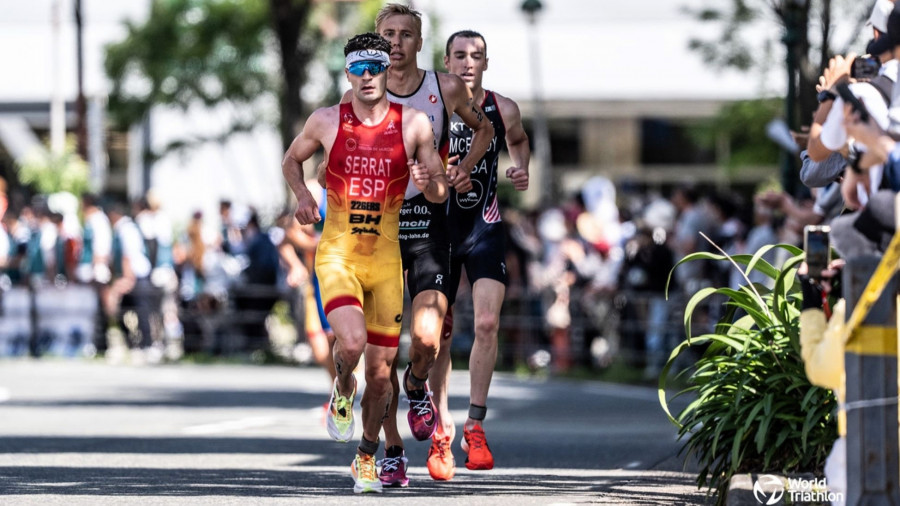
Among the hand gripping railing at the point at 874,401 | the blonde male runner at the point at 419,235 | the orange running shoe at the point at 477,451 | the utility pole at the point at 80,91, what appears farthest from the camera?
the utility pole at the point at 80,91

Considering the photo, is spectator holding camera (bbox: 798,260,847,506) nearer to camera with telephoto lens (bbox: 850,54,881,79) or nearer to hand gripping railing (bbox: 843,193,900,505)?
hand gripping railing (bbox: 843,193,900,505)

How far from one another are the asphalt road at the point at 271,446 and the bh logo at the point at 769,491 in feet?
3.58

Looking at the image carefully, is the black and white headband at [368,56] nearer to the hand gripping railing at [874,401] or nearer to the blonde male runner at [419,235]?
the blonde male runner at [419,235]

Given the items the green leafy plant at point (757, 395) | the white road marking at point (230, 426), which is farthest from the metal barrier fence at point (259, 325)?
the green leafy plant at point (757, 395)

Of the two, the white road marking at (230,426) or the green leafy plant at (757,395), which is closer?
the green leafy plant at (757,395)

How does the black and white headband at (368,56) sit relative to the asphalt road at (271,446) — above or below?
above

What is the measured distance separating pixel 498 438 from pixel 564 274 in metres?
8.12

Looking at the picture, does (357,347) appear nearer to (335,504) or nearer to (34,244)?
(335,504)

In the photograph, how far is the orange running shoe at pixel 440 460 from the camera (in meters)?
9.45

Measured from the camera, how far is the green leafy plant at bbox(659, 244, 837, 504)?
25.4 ft

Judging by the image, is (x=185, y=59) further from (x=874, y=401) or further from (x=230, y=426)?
(x=874, y=401)

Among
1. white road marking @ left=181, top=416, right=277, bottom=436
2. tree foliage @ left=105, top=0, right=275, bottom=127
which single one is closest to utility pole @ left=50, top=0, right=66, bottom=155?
tree foliage @ left=105, top=0, right=275, bottom=127

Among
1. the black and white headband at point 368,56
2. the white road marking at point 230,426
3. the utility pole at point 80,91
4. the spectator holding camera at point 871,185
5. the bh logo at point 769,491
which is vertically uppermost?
the utility pole at point 80,91

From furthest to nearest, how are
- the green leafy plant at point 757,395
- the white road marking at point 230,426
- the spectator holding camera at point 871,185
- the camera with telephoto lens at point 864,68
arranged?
the white road marking at point 230,426
the green leafy plant at point 757,395
the camera with telephoto lens at point 864,68
the spectator holding camera at point 871,185
